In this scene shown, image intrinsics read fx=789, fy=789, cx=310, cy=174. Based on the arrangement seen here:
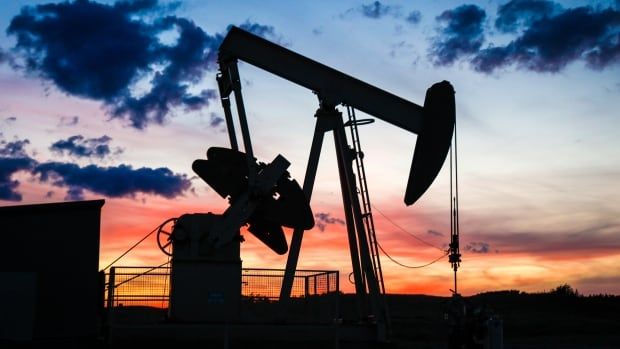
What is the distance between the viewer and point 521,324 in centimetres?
2759

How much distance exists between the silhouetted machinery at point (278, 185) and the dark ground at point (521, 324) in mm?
925

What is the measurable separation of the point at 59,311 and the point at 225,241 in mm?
3264

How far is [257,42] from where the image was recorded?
1622 centimetres

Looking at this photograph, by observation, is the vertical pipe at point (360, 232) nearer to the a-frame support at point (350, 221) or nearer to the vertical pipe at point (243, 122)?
the a-frame support at point (350, 221)

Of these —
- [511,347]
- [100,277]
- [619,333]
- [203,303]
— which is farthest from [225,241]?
[619,333]

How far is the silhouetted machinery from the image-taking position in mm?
14805

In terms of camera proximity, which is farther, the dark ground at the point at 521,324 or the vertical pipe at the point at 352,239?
the vertical pipe at the point at 352,239

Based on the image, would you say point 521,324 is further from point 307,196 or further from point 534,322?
point 307,196

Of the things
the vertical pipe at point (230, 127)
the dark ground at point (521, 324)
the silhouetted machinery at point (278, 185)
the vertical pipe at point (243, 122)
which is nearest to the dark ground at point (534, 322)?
the dark ground at point (521, 324)

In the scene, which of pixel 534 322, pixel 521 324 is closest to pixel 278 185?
pixel 521 324

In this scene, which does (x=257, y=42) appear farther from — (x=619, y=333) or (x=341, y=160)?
(x=619, y=333)

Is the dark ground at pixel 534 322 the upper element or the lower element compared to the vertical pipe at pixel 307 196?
lower

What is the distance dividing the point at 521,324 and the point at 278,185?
50.4ft

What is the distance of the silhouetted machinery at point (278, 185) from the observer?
48.6 feet
